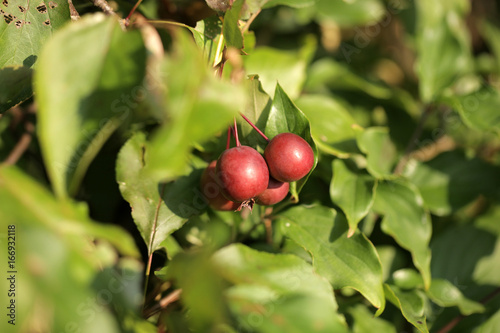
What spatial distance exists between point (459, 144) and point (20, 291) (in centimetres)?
175

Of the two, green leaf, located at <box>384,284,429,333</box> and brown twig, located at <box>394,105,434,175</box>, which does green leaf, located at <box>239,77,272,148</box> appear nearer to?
green leaf, located at <box>384,284,429,333</box>

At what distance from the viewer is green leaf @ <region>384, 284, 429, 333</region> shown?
36.5 inches

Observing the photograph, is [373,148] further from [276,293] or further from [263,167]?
[276,293]

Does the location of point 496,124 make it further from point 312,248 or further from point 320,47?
point 320,47

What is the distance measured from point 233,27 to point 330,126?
530 millimetres

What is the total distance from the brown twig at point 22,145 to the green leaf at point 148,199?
407mm

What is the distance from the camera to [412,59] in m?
2.47

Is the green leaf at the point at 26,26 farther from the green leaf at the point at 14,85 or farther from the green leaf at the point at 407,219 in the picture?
the green leaf at the point at 407,219

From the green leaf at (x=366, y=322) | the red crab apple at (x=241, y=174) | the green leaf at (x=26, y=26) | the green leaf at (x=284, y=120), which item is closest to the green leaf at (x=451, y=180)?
the green leaf at (x=366, y=322)

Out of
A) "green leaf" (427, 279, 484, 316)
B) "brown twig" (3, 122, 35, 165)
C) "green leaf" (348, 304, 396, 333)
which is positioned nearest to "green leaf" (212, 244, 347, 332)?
"green leaf" (348, 304, 396, 333)

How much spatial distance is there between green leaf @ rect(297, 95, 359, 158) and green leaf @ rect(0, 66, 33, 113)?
0.68m

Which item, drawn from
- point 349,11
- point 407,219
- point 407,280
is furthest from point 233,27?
point 349,11

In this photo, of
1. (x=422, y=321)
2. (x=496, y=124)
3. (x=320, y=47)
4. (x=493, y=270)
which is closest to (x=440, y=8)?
(x=320, y=47)

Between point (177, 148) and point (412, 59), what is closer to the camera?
point (177, 148)
